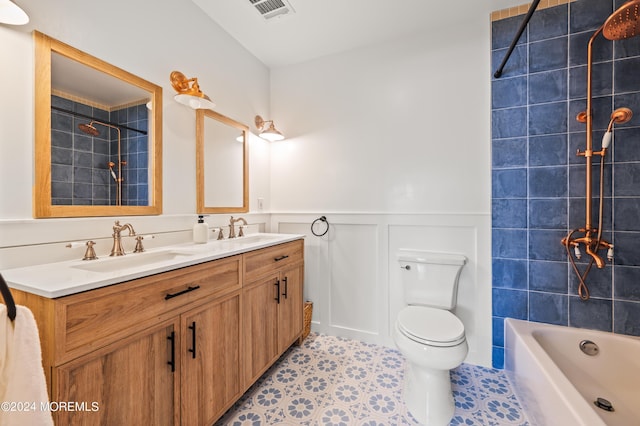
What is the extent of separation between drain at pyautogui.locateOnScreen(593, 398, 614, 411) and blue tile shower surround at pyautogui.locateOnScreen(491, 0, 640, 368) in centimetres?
41

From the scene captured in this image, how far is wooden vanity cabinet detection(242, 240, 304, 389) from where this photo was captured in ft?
5.05

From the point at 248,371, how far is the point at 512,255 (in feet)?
6.13

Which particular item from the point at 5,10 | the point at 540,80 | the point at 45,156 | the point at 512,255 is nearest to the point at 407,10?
the point at 540,80

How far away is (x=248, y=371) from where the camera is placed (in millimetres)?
1518

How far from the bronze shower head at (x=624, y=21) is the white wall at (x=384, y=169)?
2.09 ft

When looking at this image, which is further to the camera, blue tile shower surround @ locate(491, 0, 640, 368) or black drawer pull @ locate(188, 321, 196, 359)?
blue tile shower surround @ locate(491, 0, 640, 368)

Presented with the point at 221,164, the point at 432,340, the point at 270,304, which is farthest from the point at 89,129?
the point at 432,340

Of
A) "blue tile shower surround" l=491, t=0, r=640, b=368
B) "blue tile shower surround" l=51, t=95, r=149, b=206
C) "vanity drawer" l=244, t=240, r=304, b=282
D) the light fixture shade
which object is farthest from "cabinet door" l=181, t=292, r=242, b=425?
"blue tile shower surround" l=491, t=0, r=640, b=368

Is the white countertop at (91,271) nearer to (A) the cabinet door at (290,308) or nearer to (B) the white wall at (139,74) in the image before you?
(B) the white wall at (139,74)

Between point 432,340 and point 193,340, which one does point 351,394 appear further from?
point 193,340

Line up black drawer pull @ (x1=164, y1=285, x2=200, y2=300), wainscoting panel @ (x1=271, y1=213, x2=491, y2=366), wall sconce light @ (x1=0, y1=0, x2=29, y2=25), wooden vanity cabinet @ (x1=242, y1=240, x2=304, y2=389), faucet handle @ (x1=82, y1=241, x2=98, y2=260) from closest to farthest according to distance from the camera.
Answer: wall sconce light @ (x1=0, y1=0, x2=29, y2=25), black drawer pull @ (x1=164, y1=285, x2=200, y2=300), faucet handle @ (x1=82, y1=241, x2=98, y2=260), wooden vanity cabinet @ (x1=242, y1=240, x2=304, y2=389), wainscoting panel @ (x1=271, y1=213, x2=491, y2=366)

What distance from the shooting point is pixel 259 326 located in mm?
1632

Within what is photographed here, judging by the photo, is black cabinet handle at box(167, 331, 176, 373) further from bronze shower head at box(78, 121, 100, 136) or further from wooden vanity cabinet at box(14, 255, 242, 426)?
bronze shower head at box(78, 121, 100, 136)

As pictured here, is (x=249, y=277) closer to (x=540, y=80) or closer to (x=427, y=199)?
(x=427, y=199)
